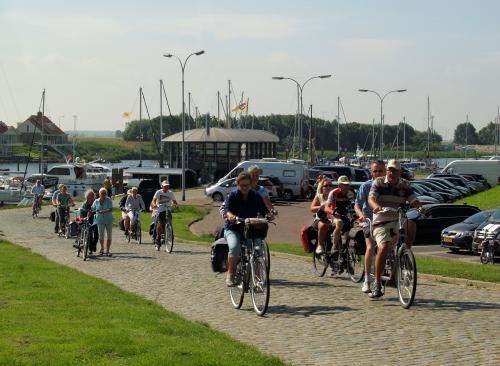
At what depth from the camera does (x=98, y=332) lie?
1062cm

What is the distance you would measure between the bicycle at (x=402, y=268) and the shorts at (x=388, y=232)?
10 cm

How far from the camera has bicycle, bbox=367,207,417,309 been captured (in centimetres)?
1266

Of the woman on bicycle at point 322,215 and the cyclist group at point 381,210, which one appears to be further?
the woman on bicycle at point 322,215

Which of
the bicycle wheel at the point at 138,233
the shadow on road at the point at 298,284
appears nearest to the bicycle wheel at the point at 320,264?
the shadow on road at the point at 298,284

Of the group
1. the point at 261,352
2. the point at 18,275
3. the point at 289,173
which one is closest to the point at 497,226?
the point at 18,275

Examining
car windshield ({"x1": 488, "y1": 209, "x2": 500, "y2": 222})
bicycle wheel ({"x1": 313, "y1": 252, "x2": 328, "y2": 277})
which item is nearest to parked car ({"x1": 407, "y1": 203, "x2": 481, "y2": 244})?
car windshield ({"x1": 488, "y1": 209, "x2": 500, "y2": 222})

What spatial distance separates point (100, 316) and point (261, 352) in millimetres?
Result: 2839

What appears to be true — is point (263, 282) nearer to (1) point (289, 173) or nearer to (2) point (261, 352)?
(2) point (261, 352)

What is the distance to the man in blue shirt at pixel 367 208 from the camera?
13.7 meters

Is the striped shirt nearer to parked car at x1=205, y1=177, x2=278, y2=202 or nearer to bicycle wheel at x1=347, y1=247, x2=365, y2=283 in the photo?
bicycle wheel at x1=347, y1=247, x2=365, y2=283

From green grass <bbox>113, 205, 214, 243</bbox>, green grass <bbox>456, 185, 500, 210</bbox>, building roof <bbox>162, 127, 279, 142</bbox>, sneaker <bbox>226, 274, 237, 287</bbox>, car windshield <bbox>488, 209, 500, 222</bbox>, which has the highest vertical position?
building roof <bbox>162, 127, 279, 142</bbox>

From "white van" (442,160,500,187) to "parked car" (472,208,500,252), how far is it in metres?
49.5

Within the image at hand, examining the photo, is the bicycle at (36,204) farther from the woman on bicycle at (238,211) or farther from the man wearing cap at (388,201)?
the man wearing cap at (388,201)

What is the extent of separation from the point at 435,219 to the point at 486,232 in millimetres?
7017
